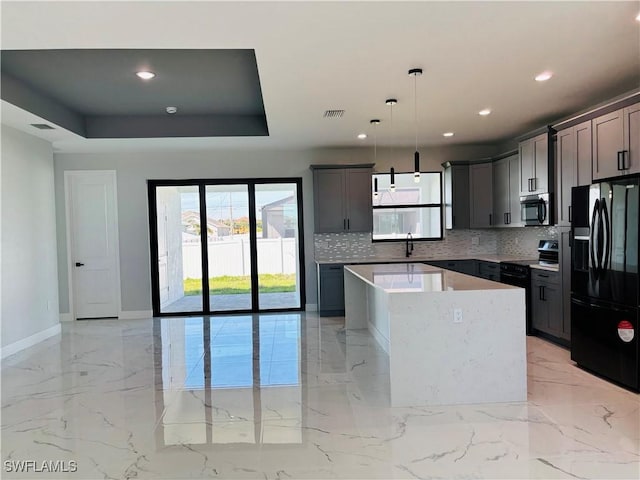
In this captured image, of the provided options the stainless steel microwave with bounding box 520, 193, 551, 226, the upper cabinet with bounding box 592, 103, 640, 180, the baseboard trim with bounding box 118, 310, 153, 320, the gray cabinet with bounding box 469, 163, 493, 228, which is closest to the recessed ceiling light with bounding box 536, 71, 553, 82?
the upper cabinet with bounding box 592, 103, 640, 180

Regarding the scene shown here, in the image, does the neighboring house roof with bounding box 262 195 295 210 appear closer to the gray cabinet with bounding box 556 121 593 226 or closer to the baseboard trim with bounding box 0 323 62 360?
the baseboard trim with bounding box 0 323 62 360

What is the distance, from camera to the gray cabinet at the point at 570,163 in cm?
411

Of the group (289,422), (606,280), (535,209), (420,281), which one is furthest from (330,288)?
(606,280)

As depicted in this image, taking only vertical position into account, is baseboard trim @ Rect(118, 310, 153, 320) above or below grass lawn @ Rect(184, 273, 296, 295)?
below

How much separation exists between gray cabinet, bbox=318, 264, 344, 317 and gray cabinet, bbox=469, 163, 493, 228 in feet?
7.34

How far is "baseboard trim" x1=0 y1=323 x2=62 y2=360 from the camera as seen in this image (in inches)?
189

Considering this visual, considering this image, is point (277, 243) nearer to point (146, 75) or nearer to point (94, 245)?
point (94, 245)

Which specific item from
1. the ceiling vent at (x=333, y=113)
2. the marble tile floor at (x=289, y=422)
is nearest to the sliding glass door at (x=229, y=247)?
the marble tile floor at (x=289, y=422)

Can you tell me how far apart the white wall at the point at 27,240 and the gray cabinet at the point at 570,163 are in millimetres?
6264

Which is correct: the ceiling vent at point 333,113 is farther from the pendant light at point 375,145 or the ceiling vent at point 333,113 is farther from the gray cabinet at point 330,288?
the gray cabinet at point 330,288

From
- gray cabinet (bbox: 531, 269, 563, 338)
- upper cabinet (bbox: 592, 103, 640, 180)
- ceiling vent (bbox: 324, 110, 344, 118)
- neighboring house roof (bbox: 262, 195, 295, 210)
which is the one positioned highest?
ceiling vent (bbox: 324, 110, 344, 118)

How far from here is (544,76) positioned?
12.4ft

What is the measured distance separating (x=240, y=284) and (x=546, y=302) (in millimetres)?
4440

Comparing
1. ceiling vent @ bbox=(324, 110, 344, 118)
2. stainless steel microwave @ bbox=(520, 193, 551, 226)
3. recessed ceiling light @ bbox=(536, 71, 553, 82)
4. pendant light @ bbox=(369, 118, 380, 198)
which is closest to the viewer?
recessed ceiling light @ bbox=(536, 71, 553, 82)
